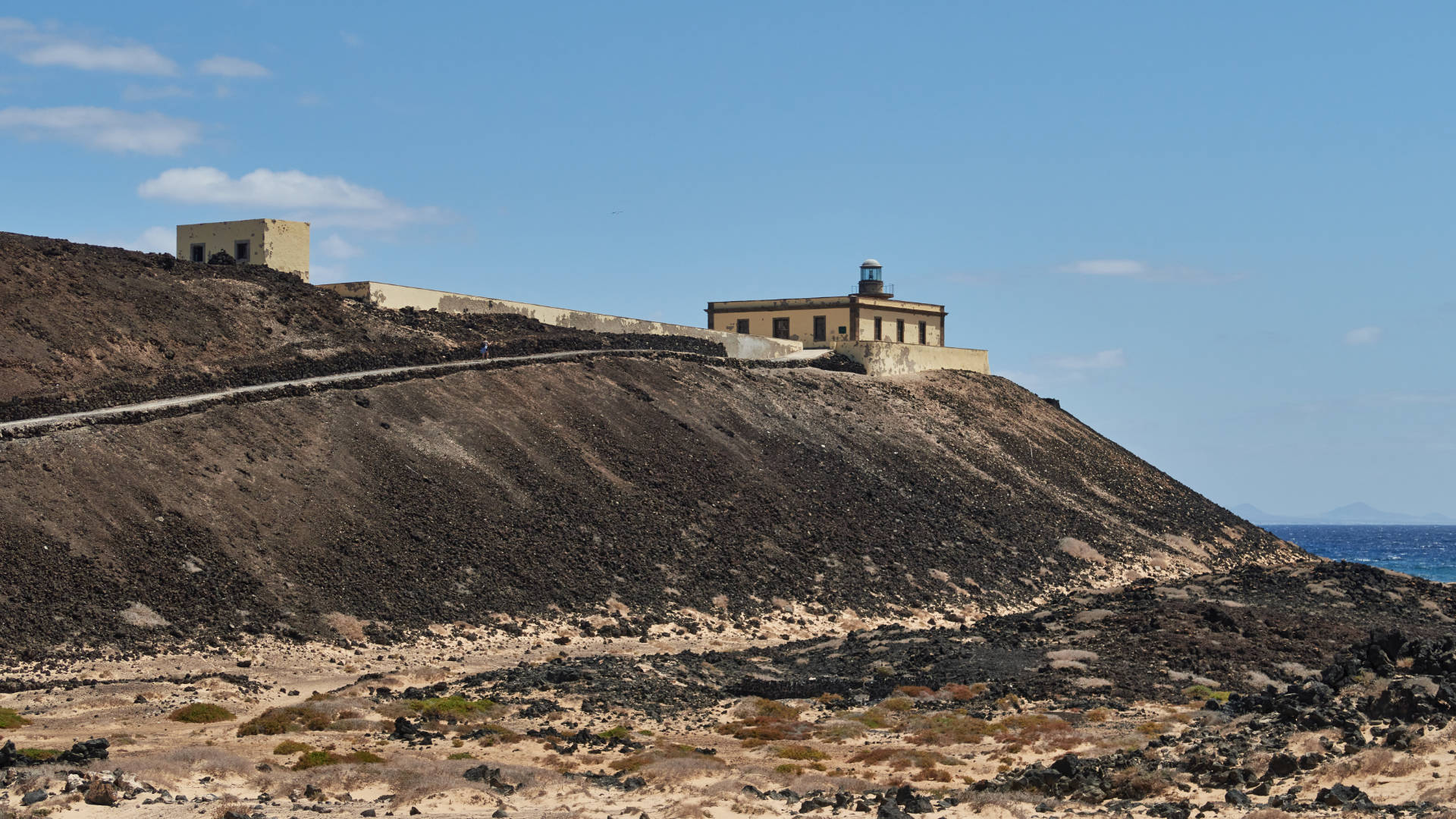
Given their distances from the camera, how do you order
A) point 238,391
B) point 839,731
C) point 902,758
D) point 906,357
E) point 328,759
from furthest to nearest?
point 906,357 → point 238,391 → point 839,731 → point 902,758 → point 328,759

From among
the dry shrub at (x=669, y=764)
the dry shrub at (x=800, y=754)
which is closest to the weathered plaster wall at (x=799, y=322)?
the dry shrub at (x=800, y=754)

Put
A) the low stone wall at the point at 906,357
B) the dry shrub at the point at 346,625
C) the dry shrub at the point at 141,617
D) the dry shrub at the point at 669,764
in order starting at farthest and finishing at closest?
1. the low stone wall at the point at 906,357
2. the dry shrub at the point at 346,625
3. the dry shrub at the point at 141,617
4. the dry shrub at the point at 669,764

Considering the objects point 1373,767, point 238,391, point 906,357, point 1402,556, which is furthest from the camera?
point 1402,556

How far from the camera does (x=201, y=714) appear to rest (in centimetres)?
2812

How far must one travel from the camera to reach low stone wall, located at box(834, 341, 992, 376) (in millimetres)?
80312

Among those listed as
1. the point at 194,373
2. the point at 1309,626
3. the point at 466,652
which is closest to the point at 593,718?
the point at 466,652

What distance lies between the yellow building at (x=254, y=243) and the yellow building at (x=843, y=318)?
100 feet

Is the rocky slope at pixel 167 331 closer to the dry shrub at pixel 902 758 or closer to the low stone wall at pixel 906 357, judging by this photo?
the low stone wall at pixel 906 357

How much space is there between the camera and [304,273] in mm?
63562

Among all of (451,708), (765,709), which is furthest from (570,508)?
(451,708)

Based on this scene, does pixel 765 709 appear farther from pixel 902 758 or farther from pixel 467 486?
pixel 467 486

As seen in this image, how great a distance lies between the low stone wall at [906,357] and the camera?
263 ft

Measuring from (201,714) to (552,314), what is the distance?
43267 millimetres

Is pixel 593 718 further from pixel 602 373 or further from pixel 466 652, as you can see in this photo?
pixel 602 373
